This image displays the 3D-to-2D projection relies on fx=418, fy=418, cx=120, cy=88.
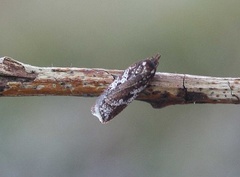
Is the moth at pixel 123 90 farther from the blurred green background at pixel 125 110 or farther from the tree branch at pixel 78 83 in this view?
the blurred green background at pixel 125 110

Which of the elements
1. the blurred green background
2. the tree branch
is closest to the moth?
the tree branch

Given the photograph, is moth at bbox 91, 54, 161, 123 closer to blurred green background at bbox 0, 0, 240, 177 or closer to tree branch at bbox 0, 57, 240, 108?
tree branch at bbox 0, 57, 240, 108

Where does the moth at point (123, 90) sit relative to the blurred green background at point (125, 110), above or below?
below

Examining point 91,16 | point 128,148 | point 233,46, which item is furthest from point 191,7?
point 128,148

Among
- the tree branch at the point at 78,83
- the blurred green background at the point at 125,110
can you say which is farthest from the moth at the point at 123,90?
the blurred green background at the point at 125,110

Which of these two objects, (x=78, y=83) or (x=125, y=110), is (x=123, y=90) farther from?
(x=125, y=110)
